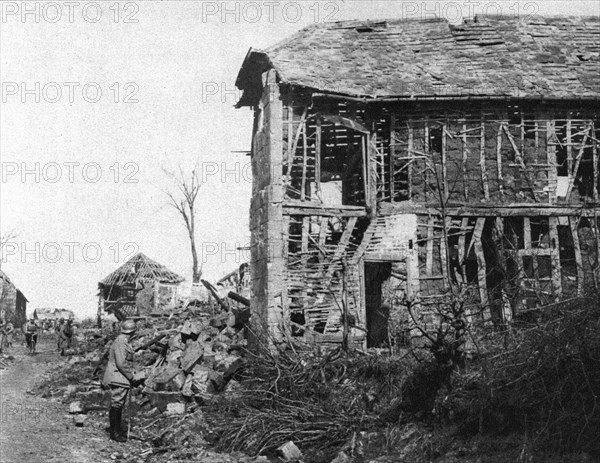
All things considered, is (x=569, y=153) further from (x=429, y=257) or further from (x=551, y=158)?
(x=429, y=257)

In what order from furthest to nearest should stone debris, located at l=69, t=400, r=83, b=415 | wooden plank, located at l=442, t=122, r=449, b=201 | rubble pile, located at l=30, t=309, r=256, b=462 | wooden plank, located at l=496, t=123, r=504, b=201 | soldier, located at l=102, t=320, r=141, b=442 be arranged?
wooden plank, located at l=496, t=123, r=504, b=201
wooden plank, located at l=442, t=122, r=449, b=201
stone debris, located at l=69, t=400, r=83, b=415
rubble pile, located at l=30, t=309, r=256, b=462
soldier, located at l=102, t=320, r=141, b=442

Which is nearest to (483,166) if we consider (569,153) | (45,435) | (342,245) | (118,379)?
(569,153)

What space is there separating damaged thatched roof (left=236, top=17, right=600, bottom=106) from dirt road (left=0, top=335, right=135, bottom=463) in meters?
9.22

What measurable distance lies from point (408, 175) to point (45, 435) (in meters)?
10.9

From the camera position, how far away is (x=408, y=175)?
17156 millimetres

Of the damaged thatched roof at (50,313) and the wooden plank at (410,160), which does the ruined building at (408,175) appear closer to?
the wooden plank at (410,160)

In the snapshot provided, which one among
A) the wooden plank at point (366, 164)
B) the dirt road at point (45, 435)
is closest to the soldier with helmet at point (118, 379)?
the dirt road at point (45, 435)

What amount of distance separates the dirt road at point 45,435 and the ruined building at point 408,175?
17.1 feet

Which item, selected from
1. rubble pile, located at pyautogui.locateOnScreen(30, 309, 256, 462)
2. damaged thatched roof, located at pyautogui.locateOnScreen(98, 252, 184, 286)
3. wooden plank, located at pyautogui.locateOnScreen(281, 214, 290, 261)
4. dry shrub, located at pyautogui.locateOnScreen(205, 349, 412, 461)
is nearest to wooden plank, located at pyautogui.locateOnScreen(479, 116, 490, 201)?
wooden plank, located at pyautogui.locateOnScreen(281, 214, 290, 261)

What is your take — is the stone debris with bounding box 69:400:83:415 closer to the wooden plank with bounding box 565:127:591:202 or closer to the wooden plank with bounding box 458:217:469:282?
the wooden plank with bounding box 458:217:469:282

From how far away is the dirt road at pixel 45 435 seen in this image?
8.73m

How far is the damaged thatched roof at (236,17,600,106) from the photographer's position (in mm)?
17125

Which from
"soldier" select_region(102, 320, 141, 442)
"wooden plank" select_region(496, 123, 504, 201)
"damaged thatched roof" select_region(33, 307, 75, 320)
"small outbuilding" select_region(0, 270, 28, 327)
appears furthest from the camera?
"damaged thatched roof" select_region(33, 307, 75, 320)

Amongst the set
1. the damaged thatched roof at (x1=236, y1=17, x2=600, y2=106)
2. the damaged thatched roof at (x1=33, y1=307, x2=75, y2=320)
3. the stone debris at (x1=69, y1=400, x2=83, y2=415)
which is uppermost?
the damaged thatched roof at (x1=236, y1=17, x2=600, y2=106)
